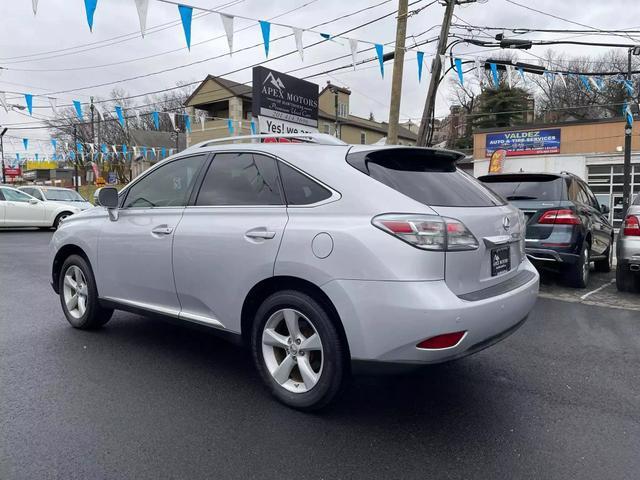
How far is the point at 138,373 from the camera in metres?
3.65

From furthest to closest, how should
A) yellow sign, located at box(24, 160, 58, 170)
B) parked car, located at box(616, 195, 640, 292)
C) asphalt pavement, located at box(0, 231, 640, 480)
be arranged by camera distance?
1. yellow sign, located at box(24, 160, 58, 170)
2. parked car, located at box(616, 195, 640, 292)
3. asphalt pavement, located at box(0, 231, 640, 480)

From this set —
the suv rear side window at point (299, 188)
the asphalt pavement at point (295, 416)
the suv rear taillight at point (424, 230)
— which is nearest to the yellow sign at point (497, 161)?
the asphalt pavement at point (295, 416)

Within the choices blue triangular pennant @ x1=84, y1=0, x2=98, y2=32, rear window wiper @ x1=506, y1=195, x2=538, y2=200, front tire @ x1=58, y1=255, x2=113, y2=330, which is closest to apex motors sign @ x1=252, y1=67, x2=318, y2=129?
blue triangular pennant @ x1=84, y1=0, x2=98, y2=32

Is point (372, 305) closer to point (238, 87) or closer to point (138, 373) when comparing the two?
point (138, 373)

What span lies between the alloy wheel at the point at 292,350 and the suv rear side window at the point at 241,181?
76 cm

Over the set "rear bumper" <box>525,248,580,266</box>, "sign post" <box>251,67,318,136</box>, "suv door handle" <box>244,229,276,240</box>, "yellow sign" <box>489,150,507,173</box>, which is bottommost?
"rear bumper" <box>525,248,580,266</box>

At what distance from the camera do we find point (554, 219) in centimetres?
629

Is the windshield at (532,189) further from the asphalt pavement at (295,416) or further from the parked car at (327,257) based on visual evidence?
the parked car at (327,257)

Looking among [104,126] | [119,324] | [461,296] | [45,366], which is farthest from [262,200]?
[104,126]

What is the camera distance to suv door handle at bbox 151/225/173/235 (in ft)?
12.0

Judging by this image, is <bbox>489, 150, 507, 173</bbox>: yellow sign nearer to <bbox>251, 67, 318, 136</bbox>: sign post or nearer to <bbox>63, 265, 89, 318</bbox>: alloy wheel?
<bbox>251, 67, 318, 136</bbox>: sign post

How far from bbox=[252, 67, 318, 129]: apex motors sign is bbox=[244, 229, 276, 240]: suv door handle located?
8949 mm

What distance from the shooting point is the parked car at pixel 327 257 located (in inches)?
103

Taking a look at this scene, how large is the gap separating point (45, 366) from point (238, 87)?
1306 inches
